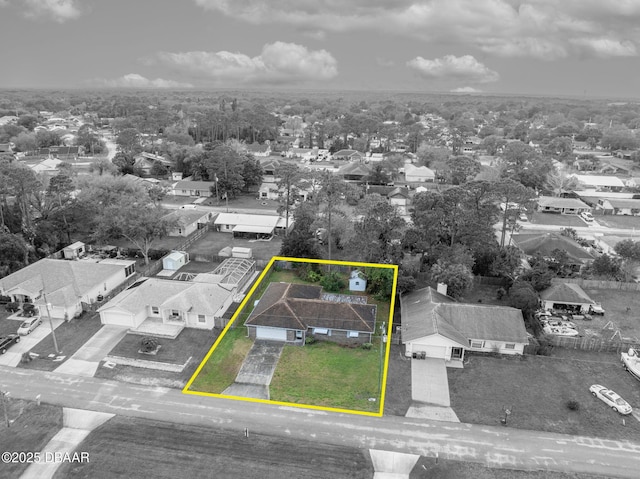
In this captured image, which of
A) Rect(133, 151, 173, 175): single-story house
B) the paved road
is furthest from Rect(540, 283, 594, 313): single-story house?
Rect(133, 151, 173, 175): single-story house

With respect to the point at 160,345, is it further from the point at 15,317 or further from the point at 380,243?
the point at 380,243

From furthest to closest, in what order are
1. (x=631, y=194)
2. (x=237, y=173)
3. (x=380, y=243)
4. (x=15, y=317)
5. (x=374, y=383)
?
(x=631, y=194) < (x=237, y=173) < (x=380, y=243) < (x=15, y=317) < (x=374, y=383)

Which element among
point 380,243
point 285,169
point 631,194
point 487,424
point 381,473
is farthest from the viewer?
point 631,194

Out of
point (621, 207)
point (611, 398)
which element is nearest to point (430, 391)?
point (611, 398)

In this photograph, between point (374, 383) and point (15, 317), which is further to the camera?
point (15, 317)

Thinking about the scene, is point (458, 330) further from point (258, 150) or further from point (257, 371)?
point (258, 150)

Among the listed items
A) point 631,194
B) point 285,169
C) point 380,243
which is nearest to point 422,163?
point 631,194

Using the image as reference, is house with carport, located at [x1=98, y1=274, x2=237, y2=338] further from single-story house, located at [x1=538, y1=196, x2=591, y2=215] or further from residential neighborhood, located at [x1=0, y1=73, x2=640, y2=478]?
single-story house, located at [x1=538, y1=196, x2=591, y2=215]
